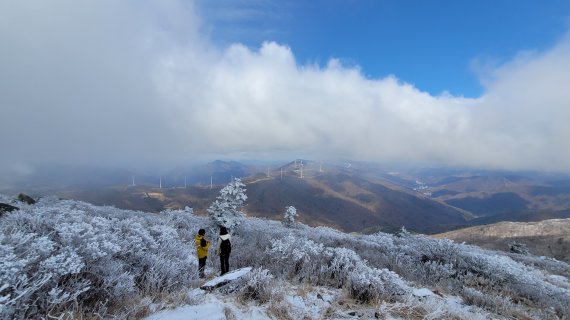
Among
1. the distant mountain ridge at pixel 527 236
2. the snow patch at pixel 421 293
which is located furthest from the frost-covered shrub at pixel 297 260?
the distant mountain ridge at pixel 527 236

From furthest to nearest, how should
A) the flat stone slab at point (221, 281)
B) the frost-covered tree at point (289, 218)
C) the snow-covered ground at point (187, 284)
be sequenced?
the frost-covered tree at point (289, 218) < the flat stone slab at point (221, 281) < the snow-covered ground at point (187, 284)

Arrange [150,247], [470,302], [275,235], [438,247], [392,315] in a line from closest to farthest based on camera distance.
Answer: [392,315]
[150,247]
[470,302]
[438,247]
[275,235]

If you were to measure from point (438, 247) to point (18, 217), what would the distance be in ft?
50.0

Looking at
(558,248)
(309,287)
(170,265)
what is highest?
(170,265)

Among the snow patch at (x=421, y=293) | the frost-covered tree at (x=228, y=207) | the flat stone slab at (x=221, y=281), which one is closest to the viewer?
the flat stone slab at (x=221, y=281)

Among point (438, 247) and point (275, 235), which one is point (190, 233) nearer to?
point (275, 235)

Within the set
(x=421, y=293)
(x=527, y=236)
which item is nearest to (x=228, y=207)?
(x=421, y=293)

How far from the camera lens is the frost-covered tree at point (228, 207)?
19141mm

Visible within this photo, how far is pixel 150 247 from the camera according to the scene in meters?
7.96

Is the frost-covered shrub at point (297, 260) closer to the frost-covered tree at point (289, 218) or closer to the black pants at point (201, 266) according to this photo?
the black pants at point (201, 266)

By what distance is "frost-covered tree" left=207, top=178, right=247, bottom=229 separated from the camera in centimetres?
1914

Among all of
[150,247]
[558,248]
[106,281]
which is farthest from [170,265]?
[558,248]

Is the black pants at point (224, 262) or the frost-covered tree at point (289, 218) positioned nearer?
the black pants at point (224, 262)

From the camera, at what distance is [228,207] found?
2019 centimetres
